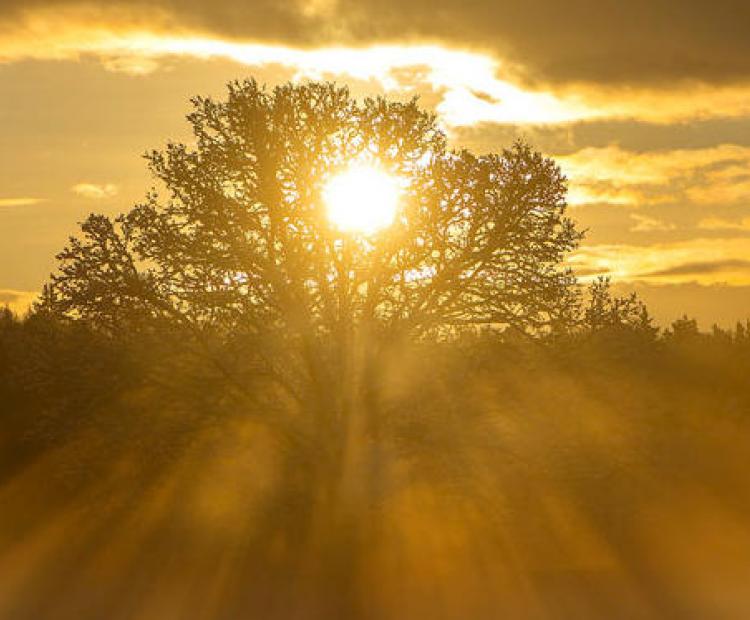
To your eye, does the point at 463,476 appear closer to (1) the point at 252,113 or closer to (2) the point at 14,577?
(1) the point at 252,113

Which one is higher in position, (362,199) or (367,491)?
(362,199)

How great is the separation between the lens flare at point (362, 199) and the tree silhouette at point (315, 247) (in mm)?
236

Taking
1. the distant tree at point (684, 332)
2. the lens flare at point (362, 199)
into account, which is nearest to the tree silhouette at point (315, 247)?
the lens flare at point (362, 199)

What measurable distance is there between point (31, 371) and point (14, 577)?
910cm

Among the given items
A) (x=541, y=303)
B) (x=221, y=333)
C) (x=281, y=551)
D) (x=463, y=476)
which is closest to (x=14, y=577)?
(x=281, y=551)

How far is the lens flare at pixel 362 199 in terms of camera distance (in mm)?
29047

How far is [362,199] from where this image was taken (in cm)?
2922

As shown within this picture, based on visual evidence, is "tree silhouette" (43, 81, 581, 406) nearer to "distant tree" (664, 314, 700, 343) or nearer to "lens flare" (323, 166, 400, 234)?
"lens flare" (323, 166, 400, 234)

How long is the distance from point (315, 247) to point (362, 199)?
1609mm

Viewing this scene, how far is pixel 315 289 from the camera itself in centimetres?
2948

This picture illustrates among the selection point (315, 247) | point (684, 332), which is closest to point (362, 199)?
point (315, 247)

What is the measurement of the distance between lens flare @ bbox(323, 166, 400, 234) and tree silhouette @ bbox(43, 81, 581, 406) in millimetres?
236

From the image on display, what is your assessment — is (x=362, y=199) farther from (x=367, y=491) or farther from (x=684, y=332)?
(x=684, y=332)

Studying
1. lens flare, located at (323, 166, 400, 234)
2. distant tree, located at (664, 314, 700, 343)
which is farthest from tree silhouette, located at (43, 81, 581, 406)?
distant tree, located at (664, 314, 700, 343)
